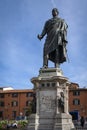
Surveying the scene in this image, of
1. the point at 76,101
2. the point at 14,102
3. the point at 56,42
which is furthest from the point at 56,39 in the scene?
the point at 14,102

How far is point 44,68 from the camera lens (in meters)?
21.8

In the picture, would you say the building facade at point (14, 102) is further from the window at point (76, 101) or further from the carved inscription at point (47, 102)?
the carved inscription at point (47, 102)

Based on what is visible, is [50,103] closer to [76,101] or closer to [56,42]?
[56,42]

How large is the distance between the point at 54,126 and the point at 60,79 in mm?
3035

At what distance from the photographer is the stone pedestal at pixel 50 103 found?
19.9 meters

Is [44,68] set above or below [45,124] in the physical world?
above

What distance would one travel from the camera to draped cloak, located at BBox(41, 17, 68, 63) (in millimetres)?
Result: 22375

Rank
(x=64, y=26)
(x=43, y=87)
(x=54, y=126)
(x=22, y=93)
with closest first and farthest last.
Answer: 1. (x=54, y=126)
2. (x=43, y=87)
3. (x=64, y=26)
4. (x=22, y=93)

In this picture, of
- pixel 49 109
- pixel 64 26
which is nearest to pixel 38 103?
pixel 49 109

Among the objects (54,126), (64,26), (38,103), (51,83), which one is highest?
(64,26)

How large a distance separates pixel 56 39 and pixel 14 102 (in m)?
75.0

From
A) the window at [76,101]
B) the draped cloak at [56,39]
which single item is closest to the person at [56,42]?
the draped cloak at [56,39]

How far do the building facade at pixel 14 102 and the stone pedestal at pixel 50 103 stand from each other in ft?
240

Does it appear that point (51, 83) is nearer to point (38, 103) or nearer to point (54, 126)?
point (38, 103)
